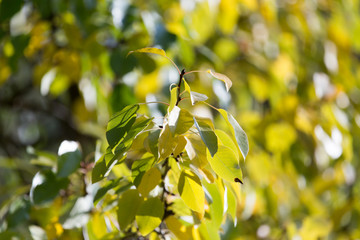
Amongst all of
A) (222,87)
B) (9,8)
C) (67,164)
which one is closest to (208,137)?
(67,164)

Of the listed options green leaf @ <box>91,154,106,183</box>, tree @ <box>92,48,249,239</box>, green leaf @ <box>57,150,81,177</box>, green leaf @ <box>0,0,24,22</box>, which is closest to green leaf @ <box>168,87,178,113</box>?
tree @ <box>92,48,249,239</box>

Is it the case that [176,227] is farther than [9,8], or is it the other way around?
[9,8]

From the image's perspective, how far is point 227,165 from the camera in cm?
53

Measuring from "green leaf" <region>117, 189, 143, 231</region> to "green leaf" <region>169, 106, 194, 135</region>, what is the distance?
0.13 metres

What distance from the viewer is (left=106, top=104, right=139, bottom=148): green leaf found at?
1.73 feet

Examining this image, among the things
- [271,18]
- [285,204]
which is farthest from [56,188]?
→ [271,18]

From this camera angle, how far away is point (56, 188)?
28.0 inches

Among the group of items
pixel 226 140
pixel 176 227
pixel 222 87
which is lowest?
pixel 222 87

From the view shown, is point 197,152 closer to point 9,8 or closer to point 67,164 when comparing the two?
point 67,164

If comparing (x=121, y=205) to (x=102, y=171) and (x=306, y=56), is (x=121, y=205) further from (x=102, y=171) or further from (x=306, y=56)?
(x=306, y=56)

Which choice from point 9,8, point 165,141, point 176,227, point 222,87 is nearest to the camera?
point 165,141

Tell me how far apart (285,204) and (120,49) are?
0.91 meters

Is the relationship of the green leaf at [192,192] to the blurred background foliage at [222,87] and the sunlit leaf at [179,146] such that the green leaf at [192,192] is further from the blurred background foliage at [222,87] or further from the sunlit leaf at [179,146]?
the blurred background foliage at [222,87]

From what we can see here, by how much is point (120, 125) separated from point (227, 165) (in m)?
0.13
